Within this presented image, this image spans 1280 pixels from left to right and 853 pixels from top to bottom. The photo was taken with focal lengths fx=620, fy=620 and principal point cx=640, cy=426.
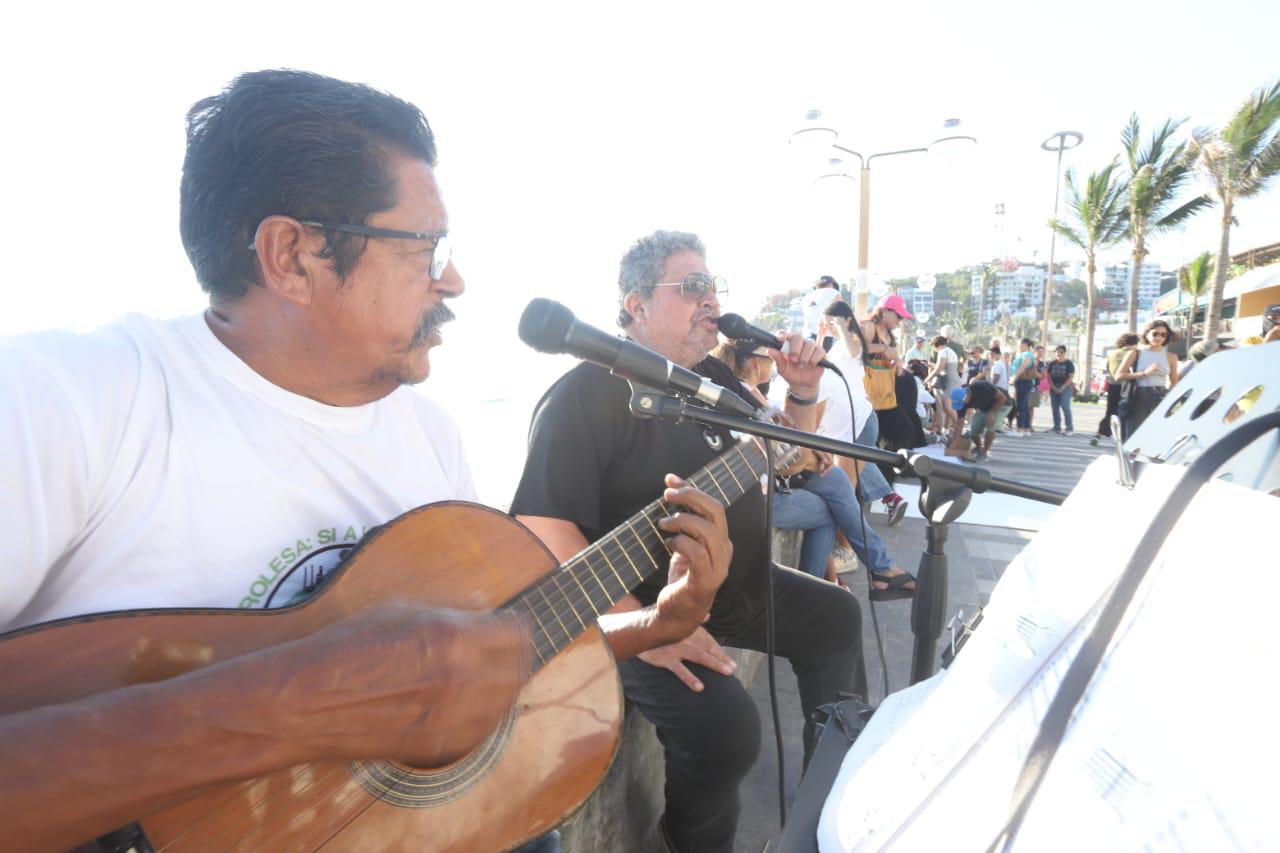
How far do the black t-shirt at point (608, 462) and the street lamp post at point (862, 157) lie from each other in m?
6.49

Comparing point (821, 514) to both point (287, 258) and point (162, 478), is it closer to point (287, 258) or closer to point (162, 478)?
point (287, 258)

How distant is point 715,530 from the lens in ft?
5.38

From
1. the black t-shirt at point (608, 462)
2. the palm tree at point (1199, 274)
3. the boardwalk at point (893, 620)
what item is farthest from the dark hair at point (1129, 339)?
the palm tree at point (1199, 274)

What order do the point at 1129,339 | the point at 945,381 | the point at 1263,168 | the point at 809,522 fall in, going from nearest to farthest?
the point at 809,522, the point at 1129,339, the point at 945,381, the point at 1263,168

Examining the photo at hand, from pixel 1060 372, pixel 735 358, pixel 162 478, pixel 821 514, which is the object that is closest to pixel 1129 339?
pixel 1060 372

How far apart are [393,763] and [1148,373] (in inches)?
402

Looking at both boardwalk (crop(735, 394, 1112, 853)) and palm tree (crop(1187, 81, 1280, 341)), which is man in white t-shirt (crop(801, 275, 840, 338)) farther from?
palm tree (crop(1187, 81, 1280, 341))

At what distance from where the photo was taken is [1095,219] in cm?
2338

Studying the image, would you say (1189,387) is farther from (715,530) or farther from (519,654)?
(519,654)

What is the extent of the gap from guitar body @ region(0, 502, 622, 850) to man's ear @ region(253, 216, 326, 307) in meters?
0.53

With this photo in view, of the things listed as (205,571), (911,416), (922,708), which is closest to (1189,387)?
(922,708)

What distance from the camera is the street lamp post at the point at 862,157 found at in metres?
7.44

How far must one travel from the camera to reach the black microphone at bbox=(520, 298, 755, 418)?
136cm

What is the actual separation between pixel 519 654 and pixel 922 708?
2.12 ft
